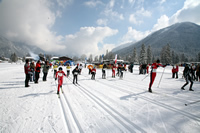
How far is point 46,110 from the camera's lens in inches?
146

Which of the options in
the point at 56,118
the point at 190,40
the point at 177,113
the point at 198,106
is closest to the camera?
the point at 56,118

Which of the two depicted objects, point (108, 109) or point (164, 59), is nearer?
point (108, 109)

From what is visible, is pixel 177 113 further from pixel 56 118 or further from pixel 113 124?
pixel 56 118

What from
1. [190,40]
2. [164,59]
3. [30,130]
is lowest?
[30,130]

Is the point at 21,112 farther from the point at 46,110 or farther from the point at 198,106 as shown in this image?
the point at 198,106

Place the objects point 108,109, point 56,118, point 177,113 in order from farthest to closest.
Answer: point 108,109
point 177,113
point 56,118

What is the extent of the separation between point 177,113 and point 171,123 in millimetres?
882

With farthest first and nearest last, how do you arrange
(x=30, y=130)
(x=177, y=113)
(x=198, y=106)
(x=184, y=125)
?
(x=198, y=106), (x=177, y=113), (x=184, y=125), (x=30, y=130)

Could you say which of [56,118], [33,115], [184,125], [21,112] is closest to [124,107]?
[184,125]

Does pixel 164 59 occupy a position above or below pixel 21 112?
above

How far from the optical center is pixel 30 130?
104 inches

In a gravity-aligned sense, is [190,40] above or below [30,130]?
above

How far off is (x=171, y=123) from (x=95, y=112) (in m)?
2.54

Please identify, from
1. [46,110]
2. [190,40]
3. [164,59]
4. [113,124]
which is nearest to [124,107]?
[113,124]
